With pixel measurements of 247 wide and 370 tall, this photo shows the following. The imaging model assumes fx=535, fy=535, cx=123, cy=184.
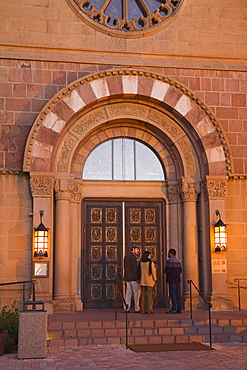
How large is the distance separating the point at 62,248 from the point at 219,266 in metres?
4.46

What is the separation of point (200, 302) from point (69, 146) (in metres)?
5.88

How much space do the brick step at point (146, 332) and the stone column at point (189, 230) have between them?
273 centimetres

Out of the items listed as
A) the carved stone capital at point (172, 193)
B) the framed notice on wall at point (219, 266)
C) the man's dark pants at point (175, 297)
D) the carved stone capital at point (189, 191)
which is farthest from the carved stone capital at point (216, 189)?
the man's dark pants at point (175, 297)

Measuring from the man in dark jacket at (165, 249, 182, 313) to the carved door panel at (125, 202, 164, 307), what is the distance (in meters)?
1.70

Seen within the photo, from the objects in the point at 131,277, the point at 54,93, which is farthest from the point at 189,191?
the point at 54,93

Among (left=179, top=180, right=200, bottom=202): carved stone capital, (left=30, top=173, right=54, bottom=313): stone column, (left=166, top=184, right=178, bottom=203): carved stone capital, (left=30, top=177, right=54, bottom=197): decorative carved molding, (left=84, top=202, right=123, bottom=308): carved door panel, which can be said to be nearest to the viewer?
(left=30, top=173, right=54, bottom=313): stone column

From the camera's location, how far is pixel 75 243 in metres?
15.7

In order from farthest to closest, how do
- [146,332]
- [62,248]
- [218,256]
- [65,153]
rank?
[65,153]
[218,256]
[62,248]
[146,332]

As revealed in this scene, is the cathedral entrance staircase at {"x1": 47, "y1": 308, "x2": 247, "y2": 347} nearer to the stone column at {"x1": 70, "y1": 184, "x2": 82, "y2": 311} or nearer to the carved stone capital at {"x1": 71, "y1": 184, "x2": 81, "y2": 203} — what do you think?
the stone column at {"x1": 70, "y1": 184, "x2": 82, "y2": 311}

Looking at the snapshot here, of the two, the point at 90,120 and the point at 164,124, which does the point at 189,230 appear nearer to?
the point at 164,124

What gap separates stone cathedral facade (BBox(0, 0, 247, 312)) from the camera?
49.1 ft

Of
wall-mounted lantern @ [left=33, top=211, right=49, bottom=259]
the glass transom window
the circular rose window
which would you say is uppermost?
the circular rose window

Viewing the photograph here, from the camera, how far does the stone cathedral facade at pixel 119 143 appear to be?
1497 centimetres

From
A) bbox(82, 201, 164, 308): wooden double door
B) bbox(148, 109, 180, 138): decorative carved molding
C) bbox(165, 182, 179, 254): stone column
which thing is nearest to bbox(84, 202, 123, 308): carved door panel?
bbox(82, 201, 164, 308): wooden double door
